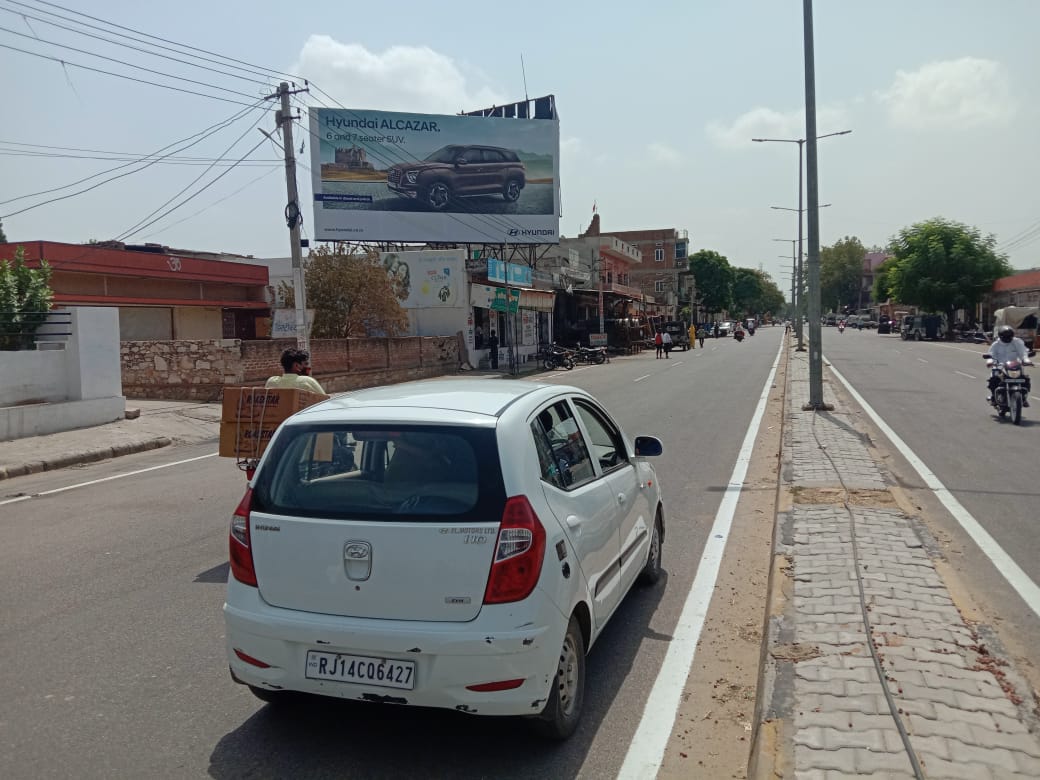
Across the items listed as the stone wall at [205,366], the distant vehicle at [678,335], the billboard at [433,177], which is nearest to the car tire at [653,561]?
the stone wall at [205,366]

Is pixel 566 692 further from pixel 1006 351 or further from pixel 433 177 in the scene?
pixel 433 177

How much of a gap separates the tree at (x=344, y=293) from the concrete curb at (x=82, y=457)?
1572 cm

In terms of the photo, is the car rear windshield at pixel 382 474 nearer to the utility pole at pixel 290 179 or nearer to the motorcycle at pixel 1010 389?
the motorcycle at pixel 1010 389

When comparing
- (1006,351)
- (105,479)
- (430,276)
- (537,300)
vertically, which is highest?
(430,276)

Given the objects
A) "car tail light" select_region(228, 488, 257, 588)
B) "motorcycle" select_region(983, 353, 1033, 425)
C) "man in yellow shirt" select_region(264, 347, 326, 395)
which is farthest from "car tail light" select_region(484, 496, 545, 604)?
"motorcycle" select_region(983, 353, 1033, 425)

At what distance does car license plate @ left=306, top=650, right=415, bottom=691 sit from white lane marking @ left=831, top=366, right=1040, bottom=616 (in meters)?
4.21

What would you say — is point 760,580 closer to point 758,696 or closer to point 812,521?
point 812,521

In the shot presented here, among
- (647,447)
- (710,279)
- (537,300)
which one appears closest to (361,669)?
(647,447)

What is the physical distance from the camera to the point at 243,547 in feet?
12.6

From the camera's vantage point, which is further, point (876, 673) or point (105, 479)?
point (105, 479)

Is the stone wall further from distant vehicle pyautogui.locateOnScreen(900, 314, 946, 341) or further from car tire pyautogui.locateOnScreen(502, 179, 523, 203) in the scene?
distant vehicle pyautogui.locateOnScreen(900, 314, 946, 341)

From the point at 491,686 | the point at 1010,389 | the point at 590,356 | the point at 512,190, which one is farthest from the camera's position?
the point at 512,190

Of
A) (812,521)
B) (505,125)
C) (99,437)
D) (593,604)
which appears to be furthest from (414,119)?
(593,604)

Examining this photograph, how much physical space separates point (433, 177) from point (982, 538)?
3935 cm
